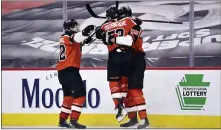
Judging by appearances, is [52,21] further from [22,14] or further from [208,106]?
[208,106]

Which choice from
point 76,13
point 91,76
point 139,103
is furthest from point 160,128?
point 76,13

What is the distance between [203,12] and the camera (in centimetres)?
520

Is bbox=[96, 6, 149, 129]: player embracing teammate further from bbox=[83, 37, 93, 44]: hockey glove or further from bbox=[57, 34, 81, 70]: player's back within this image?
Answer: bbox=[57, 34, 81, 70]: player's back

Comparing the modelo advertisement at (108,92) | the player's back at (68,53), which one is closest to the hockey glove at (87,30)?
the player's back at (68,53)

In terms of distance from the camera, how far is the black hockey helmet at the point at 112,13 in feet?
16.6

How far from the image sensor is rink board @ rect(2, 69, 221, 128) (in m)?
5.16

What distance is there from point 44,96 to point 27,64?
32 cm

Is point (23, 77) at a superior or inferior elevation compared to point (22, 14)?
inferior

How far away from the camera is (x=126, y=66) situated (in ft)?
16.6

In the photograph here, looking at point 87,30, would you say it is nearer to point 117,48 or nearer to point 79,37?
point 79,37

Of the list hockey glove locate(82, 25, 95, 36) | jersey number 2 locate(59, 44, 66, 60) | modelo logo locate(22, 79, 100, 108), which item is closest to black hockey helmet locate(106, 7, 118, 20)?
hockey glove locate(82, 25, 95, 36)

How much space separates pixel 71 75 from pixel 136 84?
0.56m

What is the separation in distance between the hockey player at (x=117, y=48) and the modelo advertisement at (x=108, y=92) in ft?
0.43

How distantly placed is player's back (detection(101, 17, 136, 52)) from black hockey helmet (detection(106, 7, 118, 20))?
0.06 meters
